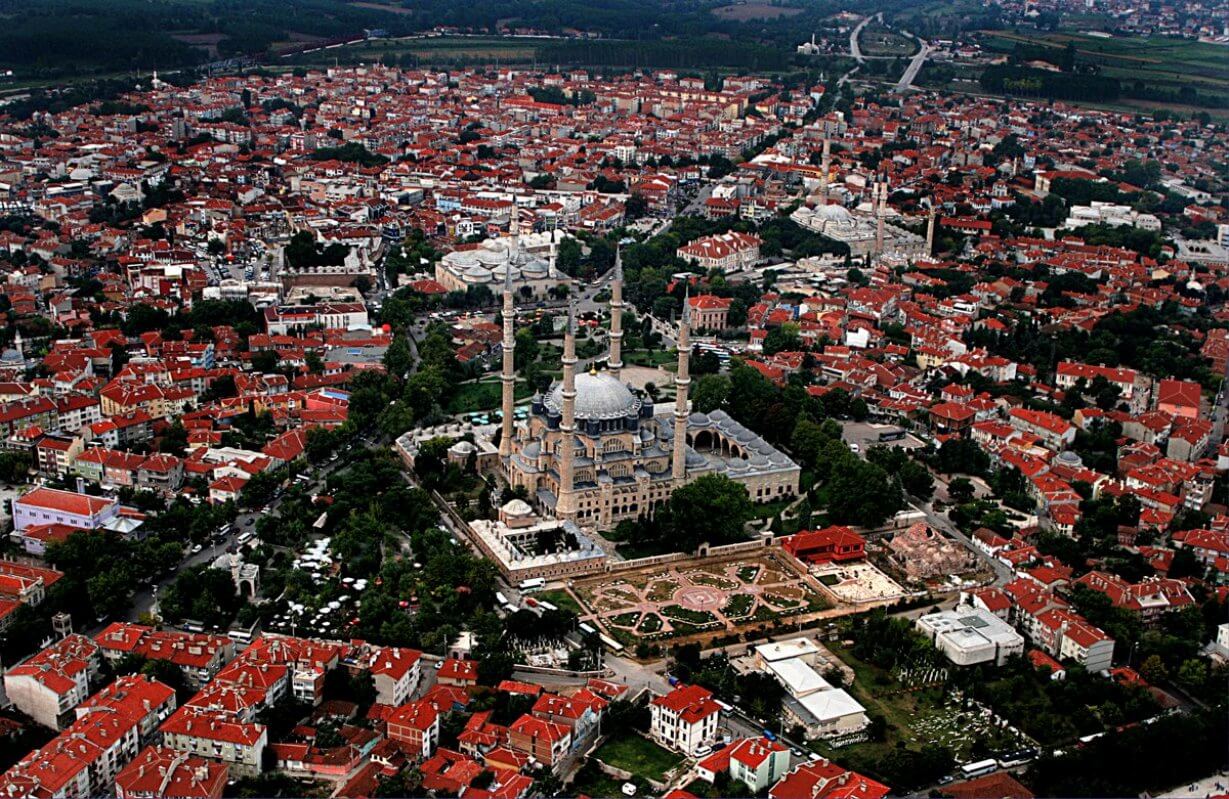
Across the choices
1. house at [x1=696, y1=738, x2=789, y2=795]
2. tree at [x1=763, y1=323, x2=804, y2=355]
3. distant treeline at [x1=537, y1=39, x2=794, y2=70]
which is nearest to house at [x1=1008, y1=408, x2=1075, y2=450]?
tree at [x1=763, y1=323, x2=804, y2=355]

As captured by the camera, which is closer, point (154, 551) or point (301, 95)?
point (154, 551)

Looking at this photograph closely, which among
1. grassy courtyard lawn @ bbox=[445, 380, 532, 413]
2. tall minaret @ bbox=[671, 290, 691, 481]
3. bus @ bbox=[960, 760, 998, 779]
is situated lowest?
grassy courtyard lawn @ bbox=[445, 380, 532, 413]

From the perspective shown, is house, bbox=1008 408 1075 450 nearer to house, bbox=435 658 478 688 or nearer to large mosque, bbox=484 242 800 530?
large mosque, bbox=484 242 800 530

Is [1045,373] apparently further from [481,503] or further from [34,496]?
[34,496]

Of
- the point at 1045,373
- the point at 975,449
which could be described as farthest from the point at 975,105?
Answer: the point at 975,449

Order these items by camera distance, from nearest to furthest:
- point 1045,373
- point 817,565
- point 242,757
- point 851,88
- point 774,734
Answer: point 242,757
point 774,734
point 817,565
point 1045,373
point 851,88

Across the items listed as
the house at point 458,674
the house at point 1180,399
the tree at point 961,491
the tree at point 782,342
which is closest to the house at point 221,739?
the house at point 458,674

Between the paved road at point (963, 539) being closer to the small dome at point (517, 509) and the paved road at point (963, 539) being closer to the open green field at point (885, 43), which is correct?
the small dome at point (517, 509)

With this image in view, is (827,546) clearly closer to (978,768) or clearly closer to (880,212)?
(978,768)
